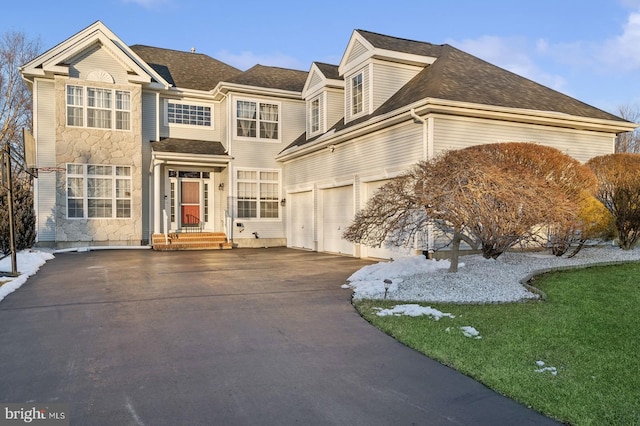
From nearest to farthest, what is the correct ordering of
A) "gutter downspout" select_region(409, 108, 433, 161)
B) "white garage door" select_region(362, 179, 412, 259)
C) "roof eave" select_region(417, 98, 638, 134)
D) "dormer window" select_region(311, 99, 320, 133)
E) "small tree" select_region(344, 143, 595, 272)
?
"small tree" select_region(344, 143, 595, 272) < "roof eave" select_region(417, 98, 638, 134) < "gutter downspout" select_region(409, 108, 433, 161) < "white garage door" select_region(362, 179, 412, 259) < "dormer window" select_region(311, 99, 320, 133)

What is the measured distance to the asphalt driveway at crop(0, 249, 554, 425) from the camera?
11.2ft

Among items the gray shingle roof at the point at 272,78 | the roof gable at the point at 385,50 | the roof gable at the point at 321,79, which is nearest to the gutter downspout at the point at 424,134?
the roof gable at the point at 385,50

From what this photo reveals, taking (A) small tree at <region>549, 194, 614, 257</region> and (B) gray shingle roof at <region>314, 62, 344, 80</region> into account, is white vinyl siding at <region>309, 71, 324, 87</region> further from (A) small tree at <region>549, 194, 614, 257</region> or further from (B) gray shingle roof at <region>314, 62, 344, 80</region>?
(A) small tree at <region>549, 194, 614, 257</region>

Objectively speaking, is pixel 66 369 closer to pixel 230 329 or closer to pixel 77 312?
pixel 230 329

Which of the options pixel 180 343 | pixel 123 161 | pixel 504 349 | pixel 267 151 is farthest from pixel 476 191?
pixel 123 161

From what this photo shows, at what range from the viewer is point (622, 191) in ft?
34.3

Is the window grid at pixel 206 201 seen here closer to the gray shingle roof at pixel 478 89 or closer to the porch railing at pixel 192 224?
the porch railing at pixel 192 224

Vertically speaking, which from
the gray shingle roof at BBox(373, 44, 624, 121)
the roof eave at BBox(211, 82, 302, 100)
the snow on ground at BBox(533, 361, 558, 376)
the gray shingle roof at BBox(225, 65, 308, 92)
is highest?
the gray shingle roof at BBox(225, 65, 308, 92)

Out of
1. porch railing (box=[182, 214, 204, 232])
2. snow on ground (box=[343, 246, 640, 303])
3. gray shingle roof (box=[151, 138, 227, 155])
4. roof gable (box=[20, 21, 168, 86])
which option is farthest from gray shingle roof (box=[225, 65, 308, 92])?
snow on ground (box=[343, 246, 640, 303])

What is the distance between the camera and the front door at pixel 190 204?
18359 mm

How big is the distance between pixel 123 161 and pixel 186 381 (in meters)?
15.0

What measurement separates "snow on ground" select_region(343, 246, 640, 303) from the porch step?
29.7ft

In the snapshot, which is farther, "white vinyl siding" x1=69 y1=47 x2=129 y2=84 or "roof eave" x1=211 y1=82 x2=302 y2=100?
"roof eave" x1=211 y1=82 x2=302 y2=100

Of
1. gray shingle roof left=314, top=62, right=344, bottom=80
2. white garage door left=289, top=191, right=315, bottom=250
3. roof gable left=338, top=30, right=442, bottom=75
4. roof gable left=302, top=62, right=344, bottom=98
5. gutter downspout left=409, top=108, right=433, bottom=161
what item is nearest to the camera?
gutter downspout left=409, top=108, right=433, bottom=161
